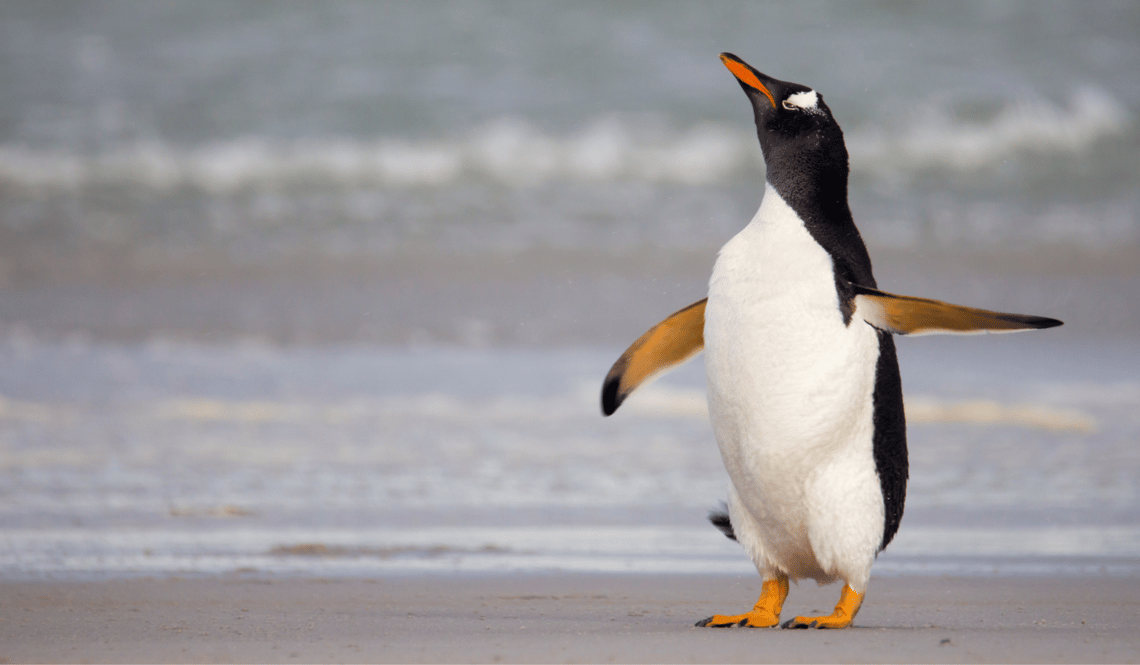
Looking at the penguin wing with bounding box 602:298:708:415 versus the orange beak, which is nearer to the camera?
the orange beak

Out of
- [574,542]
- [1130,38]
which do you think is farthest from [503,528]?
[1130,38]

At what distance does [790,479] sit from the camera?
2.58 m

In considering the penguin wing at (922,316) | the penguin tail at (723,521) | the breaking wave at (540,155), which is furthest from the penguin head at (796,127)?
the breaking wave at (540,155)

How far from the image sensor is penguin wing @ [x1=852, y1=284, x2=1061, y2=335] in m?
2.54

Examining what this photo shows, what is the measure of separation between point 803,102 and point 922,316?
598 millimetres

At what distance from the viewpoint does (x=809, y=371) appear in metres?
2.57

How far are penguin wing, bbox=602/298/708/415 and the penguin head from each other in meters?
0.46

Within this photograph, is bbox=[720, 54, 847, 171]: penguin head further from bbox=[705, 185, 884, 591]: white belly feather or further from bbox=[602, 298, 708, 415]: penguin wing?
bbox=[602, 298, 708, 415]: penguin wing

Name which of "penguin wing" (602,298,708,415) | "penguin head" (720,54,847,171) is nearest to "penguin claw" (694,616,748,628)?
"penguin wing" (602,298,708,415)

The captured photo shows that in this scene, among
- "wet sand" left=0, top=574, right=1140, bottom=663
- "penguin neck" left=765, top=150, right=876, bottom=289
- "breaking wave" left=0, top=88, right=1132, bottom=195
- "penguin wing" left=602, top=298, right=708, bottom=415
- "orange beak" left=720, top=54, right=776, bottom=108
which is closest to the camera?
"wet sand" left=0, top=574, right=1140, bottom=663

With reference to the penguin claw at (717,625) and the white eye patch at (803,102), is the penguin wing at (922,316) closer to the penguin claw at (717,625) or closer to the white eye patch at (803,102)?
the white eye patch at (803,102)

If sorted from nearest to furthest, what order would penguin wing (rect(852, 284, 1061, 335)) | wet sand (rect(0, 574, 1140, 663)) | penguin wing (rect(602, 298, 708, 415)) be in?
1. wet sand (rect(0, 574, 1140, 663))
2. penguin wing (rect(852, 284, 1061, 335))
3. penguin wing (rect(602, 298, 708, 415))

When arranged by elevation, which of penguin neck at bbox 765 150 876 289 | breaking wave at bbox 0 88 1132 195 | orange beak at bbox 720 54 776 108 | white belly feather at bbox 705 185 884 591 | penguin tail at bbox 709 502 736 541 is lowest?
penguin tail at bbox 709 502 736 541

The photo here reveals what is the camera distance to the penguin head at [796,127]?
2.72 meters
